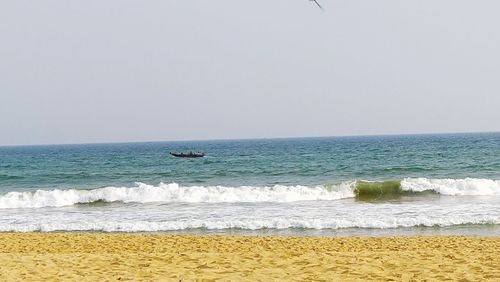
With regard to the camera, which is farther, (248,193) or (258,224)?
(248,193)

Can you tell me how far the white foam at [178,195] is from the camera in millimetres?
27188

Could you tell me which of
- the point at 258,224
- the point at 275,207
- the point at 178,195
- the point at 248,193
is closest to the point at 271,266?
the point at 258,224

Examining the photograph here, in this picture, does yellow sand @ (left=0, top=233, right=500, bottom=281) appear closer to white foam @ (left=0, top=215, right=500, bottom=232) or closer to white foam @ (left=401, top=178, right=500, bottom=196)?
white foam @ (left=0, top=215, right=500, bottom=232)

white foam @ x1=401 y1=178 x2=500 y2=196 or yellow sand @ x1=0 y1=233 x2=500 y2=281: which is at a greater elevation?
yellow sand @ x1=0 y1=233 x2=500 y2=281

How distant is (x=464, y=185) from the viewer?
28.8 m

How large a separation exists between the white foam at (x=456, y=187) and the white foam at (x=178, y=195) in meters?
3.30

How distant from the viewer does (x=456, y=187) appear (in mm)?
28891

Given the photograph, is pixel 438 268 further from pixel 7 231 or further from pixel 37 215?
pixel 37 215

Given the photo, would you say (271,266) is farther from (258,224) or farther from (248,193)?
(248,193)

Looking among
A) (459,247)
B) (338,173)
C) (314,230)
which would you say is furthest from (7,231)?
(338,173)

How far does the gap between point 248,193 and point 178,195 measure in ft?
11.7

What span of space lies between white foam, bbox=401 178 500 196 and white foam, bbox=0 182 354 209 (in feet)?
10.8

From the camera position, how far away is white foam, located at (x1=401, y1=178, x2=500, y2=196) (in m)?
27.9

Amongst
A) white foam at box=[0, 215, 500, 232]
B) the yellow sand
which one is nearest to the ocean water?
white foam at box=[0, 215, 500, 232]
